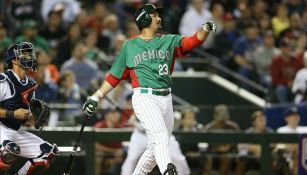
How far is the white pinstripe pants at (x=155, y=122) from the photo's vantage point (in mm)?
10789

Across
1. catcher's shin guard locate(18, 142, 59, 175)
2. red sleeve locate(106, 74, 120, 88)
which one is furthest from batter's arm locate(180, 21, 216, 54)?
catcher's shin guard locate(18, 142, 59, 175)

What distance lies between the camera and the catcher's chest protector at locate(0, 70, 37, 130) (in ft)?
36.0

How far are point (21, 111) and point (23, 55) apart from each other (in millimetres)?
643

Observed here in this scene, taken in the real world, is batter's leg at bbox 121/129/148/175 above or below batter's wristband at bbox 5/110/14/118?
below

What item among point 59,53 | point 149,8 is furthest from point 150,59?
point 59,53

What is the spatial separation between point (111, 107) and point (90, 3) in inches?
208

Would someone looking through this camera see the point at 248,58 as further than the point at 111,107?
Yes

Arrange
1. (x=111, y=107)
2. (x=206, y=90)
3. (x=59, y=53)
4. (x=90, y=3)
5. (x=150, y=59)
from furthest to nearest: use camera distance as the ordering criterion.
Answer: (x=90, y=3) → (x=206, y=90) → (x=59, y=53) → (x=111, y=107) → (x=150, y=59)

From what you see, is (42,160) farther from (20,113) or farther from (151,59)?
(151,59)

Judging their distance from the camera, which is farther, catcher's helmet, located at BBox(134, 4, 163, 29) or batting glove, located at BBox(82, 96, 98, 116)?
catcher's helmet, located at BBox(134, 4, 163, 29)

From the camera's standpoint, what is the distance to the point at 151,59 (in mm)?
11031

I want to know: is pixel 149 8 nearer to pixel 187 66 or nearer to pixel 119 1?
pixel 187 66

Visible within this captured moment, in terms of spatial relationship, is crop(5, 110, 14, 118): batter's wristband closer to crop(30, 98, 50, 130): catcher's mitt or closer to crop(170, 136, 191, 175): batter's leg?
crop(30, 98, 50, 130): catcher's mitt

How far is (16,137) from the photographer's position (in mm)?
11172
